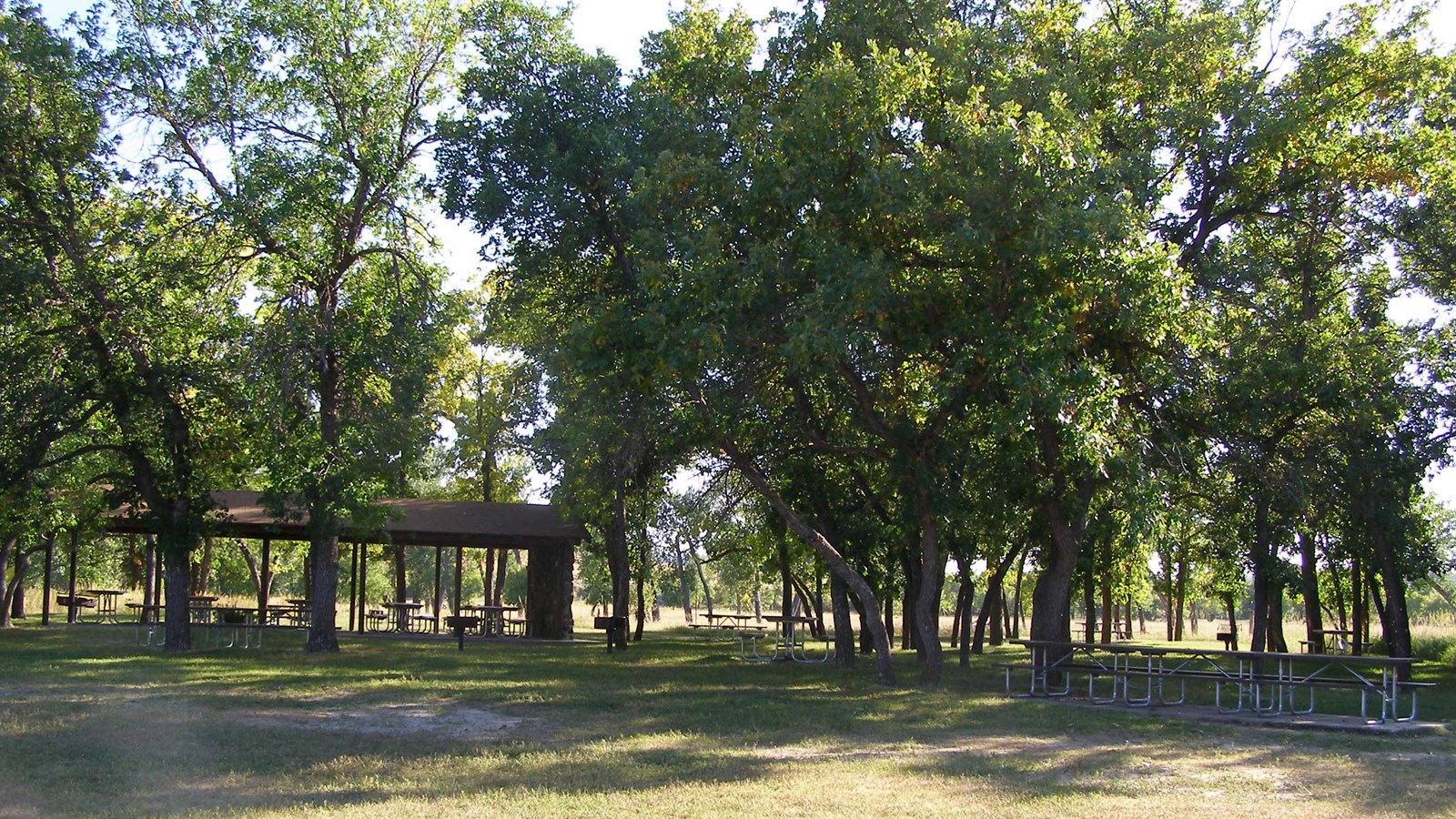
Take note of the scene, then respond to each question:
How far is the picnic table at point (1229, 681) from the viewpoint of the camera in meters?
12.5

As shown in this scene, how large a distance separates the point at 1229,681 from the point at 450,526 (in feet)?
61.4

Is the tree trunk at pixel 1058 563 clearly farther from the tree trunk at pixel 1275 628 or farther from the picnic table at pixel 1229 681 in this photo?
the tree trunk at pixel 1275 628

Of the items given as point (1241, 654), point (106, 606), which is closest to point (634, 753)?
point (1241, 654)

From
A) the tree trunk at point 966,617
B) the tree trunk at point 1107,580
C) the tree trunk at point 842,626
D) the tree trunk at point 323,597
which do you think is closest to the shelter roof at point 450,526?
the tree trunk at point 323,597

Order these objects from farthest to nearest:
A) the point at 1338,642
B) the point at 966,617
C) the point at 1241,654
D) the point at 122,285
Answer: the point at 1338,642
the point at 966,617
the point at 122,285
the point at 1241,654

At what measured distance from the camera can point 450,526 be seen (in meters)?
27.7

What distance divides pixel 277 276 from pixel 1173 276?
16.2 metres

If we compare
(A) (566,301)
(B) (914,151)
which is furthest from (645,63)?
(B) (914,151)

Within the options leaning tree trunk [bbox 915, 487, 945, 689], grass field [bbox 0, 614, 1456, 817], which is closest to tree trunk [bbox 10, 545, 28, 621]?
grass field [bbox 0, 614, 1456, 817]

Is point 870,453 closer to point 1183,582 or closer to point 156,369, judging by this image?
point 156,369

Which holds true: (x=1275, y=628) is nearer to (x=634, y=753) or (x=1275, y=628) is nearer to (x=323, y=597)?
(x=323, y=597)

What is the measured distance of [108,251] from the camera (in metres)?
20.3

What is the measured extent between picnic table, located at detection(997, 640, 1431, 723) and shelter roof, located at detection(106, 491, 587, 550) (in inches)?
515

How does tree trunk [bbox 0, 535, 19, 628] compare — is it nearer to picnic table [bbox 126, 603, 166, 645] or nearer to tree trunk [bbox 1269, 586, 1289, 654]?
picnic table [bbox 126, 603, 166, 645]
